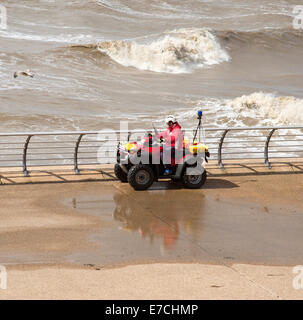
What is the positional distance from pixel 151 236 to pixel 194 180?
2.87 meters

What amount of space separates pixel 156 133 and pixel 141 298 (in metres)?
5.14

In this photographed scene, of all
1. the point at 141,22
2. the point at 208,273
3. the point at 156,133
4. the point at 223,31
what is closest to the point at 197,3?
the point at 141,22

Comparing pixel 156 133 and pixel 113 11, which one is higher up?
pixel 113 11

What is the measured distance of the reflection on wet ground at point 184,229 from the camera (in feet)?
26.7

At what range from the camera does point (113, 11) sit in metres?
59.0

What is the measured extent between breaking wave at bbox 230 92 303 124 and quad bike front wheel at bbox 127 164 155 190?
19.2m

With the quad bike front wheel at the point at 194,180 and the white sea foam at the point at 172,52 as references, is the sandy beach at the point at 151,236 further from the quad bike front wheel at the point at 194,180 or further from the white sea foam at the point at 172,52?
the white sea foam at the point at 172,52

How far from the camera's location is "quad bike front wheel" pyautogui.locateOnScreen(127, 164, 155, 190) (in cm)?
1130

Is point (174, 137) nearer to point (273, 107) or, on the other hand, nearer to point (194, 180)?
point (194, 180)

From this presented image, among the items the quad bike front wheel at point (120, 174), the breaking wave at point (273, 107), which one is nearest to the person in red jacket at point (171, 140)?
the quad bike front wheel at point (120, 174)

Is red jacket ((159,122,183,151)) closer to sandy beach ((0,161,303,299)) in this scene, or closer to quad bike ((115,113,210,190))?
quad bike ((115,113,210,190))

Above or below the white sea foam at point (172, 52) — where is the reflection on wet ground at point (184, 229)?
below

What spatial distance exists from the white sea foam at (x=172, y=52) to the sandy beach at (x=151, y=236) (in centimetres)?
3140
